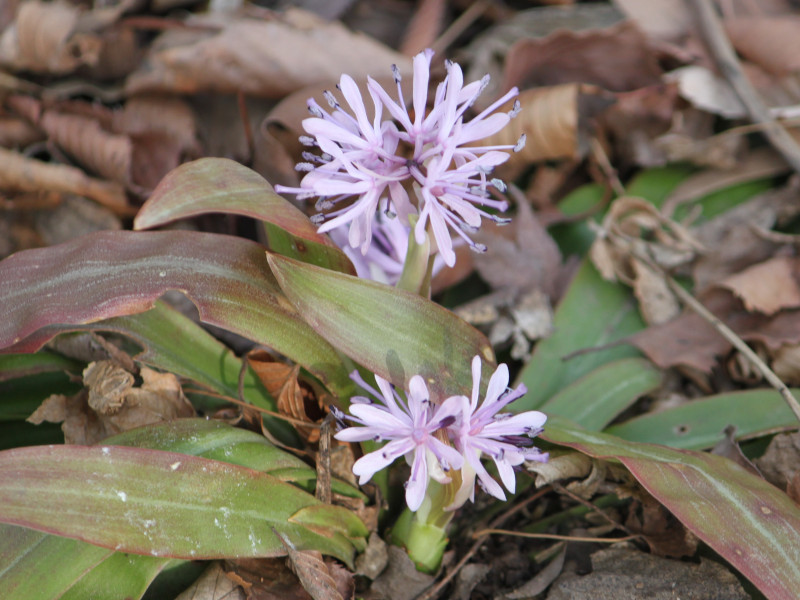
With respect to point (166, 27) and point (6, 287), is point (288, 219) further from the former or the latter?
point (166, 27)

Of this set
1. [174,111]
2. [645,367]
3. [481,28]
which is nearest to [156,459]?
[645,367]

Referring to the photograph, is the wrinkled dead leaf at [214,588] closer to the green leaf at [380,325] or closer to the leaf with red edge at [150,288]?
the leaf with red edge at [150,288]

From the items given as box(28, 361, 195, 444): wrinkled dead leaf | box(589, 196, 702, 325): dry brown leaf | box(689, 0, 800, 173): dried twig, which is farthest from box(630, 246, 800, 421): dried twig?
box(28, 361, 195, 444): wrinkled dead leaf

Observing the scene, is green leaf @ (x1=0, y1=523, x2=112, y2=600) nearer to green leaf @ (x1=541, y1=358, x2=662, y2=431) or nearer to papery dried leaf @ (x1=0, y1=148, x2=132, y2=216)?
green leaf @ (x1=541, y1=358, x2=662, y2=431)

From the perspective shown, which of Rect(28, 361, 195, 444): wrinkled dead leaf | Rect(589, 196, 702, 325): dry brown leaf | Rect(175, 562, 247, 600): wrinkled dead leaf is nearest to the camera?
Rect(175, 562, 247, 600): wrinkled dead leaf

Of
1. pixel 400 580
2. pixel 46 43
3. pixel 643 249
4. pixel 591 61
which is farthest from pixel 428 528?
pixel 46 43

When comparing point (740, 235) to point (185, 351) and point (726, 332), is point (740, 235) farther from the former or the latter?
point (185, 351)

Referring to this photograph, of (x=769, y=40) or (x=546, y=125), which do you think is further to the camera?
(x=769, y=40)
